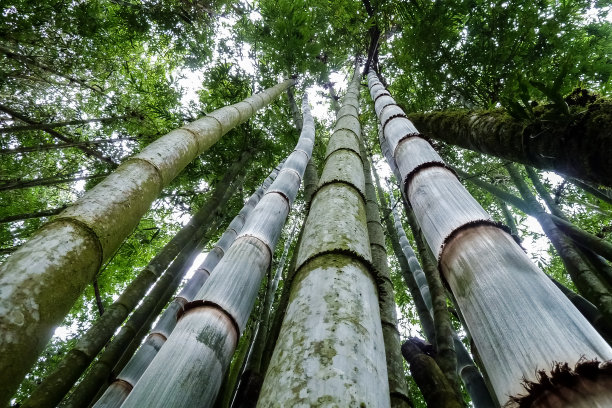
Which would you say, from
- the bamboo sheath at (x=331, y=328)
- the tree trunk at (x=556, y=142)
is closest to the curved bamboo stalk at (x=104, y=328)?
the bamboo sheath at (x=331, y=328)

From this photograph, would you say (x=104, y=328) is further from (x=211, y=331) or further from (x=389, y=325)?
(x=389, y=325)

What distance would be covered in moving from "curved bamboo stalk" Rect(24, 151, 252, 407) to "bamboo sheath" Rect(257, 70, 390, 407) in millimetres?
1949

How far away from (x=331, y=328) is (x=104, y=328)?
2.45 m

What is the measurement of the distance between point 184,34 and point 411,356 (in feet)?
21.5

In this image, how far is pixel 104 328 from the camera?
2482 millimetres

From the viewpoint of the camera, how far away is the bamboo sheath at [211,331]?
100 cm

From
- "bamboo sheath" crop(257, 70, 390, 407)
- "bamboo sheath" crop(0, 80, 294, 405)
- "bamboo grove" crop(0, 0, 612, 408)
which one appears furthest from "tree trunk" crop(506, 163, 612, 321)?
"bamboo sheath" crop(0, 80, 294, 405)

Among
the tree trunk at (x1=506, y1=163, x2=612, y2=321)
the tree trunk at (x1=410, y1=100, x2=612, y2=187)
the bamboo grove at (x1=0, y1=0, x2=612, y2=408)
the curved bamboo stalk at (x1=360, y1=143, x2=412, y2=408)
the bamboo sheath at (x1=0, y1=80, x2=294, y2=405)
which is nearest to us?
the bamboo grove at (x1=0, y1=0, x2=612, y2=408)

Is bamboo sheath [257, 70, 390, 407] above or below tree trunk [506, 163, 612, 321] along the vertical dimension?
below

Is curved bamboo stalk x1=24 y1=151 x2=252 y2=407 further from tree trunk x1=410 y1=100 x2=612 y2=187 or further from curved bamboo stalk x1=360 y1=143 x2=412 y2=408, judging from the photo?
tree trunk x1=410 y1=100 x2=612 y2=187

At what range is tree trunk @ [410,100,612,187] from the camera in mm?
1171

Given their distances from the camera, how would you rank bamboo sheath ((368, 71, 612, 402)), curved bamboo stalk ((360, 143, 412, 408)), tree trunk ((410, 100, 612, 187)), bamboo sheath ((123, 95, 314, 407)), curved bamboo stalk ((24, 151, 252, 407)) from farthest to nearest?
curved bamboo stalk ((24, 151, 252, 407)) < curved bamboo stalk ((360, 143, 412, 408)) < tree trunk ((410, 100, 612, 187)) < bamboo sheath ((123, 95, 314, 407)) < bamboo sheath ((368, 71, 612, 402))

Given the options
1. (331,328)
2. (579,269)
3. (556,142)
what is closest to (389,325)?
(556,142)

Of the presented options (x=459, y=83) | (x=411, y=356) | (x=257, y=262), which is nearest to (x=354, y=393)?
(x=257, y=262)
